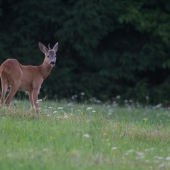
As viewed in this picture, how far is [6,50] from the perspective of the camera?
723 inches

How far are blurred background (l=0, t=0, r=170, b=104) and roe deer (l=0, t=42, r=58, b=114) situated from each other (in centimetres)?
848

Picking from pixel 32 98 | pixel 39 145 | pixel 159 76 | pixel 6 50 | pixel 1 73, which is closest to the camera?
pixel 39 145

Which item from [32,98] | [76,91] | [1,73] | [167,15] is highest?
[167,15]

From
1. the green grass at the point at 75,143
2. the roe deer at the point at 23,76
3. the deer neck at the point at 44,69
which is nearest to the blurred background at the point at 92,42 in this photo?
the deer neck at the point at 44,69

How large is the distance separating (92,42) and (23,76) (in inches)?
408

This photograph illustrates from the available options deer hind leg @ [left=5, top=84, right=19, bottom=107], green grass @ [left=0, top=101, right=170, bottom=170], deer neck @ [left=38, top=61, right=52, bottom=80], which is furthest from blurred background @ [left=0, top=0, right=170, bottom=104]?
green grass @ [left=0, top=101, right=170, bottom=170]

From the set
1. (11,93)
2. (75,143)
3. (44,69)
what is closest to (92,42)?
(44,69)

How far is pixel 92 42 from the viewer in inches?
734

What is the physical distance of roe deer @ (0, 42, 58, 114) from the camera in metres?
8.21

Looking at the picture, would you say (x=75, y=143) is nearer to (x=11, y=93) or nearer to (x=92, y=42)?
(x=11, y=93)

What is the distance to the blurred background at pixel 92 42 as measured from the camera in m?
18.3

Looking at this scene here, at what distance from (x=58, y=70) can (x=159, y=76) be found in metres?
5.70

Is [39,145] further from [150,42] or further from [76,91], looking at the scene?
[150,42]

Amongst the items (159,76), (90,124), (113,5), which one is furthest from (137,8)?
(90,124)
